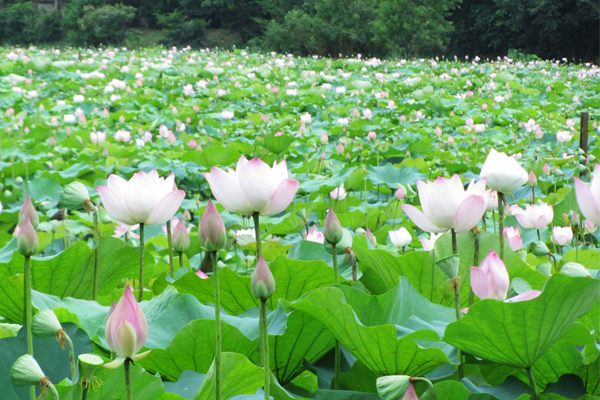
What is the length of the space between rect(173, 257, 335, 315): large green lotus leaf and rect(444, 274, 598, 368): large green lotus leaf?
0.98ft

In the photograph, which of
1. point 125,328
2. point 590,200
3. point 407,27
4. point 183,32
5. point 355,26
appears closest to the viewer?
point 125,328

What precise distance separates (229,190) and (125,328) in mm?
223

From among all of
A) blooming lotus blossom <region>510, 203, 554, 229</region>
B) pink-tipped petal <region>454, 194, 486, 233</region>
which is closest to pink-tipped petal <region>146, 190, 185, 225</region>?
pink-tipped petal <region>454, 194, 486, 233</region>

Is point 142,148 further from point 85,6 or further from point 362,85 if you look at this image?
point 85,6

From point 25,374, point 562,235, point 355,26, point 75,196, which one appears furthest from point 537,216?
point 355,26

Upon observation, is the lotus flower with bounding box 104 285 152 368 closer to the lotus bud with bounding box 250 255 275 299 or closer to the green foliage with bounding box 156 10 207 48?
the lotus bud with bounding box 250 255 275 299

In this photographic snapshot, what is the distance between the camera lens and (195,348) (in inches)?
23.5

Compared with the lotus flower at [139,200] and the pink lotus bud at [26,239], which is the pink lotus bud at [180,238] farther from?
the pink lotus bud at [26,239]

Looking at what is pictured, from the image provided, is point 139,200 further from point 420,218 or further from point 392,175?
point 392,175

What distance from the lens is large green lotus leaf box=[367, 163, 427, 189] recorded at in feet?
7.23

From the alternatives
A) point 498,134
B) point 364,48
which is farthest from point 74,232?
point 364,48

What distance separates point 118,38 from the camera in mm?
21750

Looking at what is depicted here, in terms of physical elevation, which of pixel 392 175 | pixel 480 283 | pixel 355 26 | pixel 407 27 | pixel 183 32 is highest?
pixel 183 32

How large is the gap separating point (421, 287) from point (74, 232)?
1294 mm
